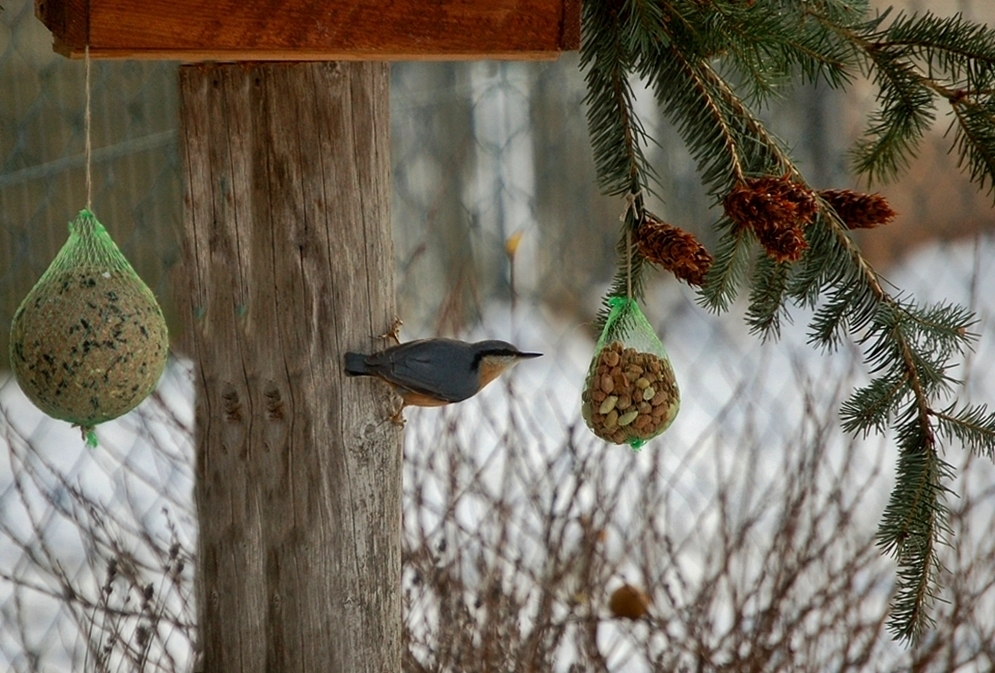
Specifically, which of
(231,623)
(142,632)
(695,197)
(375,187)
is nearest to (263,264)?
(375,187)

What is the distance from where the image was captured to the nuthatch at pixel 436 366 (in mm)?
1344

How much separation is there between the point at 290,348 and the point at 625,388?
393mm

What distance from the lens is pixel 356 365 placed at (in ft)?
4.48

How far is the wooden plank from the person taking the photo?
43.5 inches

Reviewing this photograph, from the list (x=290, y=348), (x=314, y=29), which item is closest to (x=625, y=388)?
(x=290, y=348)

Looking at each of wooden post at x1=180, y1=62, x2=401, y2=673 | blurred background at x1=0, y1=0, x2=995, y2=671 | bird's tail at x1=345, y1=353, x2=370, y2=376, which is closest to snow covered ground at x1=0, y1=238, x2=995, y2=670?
blurred background at x1=0, y1=0, x2=995, y2=671

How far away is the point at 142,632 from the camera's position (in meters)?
1.69

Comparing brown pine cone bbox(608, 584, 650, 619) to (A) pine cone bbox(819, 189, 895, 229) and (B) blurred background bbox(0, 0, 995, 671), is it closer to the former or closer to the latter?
(B) blurred background bbox(0, 0, 995, 671)

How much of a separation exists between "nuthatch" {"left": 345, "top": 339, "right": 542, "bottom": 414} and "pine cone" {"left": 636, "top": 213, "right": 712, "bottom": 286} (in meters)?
0.18

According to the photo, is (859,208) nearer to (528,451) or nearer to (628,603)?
(628,603)

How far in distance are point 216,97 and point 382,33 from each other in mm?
242

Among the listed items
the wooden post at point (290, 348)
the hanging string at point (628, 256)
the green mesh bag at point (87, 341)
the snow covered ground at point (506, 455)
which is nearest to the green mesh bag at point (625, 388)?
the hanging string at point (628, 256)

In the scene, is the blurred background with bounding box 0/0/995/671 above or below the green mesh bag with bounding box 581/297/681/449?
above

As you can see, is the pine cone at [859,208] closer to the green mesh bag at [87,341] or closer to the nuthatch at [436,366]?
the nuthatch at [436,366]
